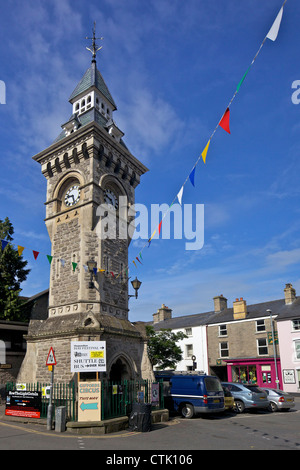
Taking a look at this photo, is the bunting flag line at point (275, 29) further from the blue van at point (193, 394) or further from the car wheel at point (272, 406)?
the car wheel at point (272, 406)

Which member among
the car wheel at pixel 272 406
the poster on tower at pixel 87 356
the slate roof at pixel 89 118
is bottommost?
the car wheel at pixel 272 406

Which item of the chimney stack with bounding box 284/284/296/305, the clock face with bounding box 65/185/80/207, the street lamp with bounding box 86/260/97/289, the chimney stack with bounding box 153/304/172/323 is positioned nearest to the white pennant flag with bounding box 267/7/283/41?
the street lamp with bounding box 86/260/97/289

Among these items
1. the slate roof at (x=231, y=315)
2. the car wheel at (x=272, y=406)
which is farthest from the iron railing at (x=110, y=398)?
the slate roof at (x=231, y=315)

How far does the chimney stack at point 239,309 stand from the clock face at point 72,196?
24.1 m

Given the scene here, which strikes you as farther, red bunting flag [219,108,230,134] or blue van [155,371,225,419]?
blue van [155,371,225,419]

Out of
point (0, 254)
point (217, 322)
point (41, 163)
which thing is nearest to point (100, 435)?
point (41, 163)

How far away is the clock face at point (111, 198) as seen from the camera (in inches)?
758

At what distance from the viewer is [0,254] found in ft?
80.0

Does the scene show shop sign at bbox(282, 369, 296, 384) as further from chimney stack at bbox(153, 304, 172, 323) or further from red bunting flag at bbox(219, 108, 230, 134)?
red bunting flag at bbox(219, 108, 230, 134)

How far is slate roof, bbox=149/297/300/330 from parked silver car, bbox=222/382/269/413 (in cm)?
1601

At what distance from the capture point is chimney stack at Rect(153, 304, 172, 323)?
47.7 meters

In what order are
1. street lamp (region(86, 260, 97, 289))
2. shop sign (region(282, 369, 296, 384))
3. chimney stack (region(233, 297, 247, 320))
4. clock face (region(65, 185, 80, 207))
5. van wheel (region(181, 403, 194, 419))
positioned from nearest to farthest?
1. van wheel (region(181, 403, 194, 419))
2. street lamp (region(86, 260, 97, 289))
3. clock face (region(65, 185, 80, 207))
4. shop sign (region(282, 369, 296, 384))
5. chimney stack (region(233, 297, 247, 320))

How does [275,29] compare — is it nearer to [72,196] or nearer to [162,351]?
[72,196]
